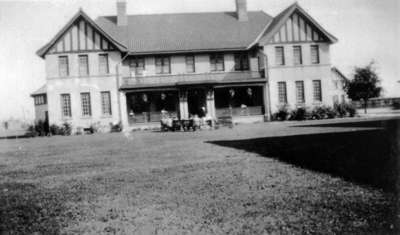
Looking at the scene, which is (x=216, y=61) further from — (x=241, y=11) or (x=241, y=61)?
(x=241, y=11)

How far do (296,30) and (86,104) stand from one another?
19.7 metres

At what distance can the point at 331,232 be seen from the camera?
4859mm

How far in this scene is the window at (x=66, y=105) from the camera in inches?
1223

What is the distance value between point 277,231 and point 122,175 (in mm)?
5499

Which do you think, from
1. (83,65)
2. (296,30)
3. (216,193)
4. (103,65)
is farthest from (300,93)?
(216,193)

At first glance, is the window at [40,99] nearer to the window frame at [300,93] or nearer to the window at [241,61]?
the window at [241,61]

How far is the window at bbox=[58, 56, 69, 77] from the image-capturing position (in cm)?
3067

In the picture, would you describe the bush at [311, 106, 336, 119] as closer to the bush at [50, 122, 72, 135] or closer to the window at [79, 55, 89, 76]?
the window at [79, 55, 89, 76]

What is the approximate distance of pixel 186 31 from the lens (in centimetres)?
3500

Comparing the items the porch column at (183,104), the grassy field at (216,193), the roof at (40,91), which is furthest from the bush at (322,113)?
the roof at (40,91)

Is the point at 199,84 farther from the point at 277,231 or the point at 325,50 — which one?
the point at 277,231

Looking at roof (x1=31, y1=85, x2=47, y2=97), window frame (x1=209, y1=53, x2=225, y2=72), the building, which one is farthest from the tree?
roof (x1=31, y1=85, x2=47, y2=97)

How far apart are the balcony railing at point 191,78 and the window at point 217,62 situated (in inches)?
27.9

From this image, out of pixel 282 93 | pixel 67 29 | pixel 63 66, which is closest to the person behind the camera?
pixel 67 29
